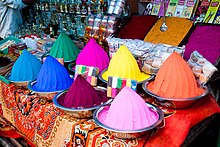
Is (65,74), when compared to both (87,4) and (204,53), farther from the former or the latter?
(87,4)

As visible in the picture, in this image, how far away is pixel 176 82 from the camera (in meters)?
1.19

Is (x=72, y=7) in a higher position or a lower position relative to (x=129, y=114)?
higher

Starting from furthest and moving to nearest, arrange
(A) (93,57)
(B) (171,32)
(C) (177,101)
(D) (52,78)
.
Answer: (B) (171,32) → (A) (93,57) → (D) (52,78) → (C) (177,101)

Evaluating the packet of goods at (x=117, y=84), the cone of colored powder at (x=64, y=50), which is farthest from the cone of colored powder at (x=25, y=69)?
the packet of goods at (x=117, y=84)

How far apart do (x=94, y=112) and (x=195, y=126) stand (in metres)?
0.51

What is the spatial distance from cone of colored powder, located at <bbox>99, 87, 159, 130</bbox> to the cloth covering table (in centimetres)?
8

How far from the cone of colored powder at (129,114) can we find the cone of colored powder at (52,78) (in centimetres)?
45

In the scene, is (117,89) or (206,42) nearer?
(117,89)

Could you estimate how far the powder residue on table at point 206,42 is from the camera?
1680mm

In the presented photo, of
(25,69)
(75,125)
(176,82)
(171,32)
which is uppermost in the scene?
(171,32)

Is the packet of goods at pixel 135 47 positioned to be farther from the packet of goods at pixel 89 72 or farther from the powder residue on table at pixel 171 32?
the powder residue on table at pixel 171 32

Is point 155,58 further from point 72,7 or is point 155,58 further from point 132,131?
point 72,7

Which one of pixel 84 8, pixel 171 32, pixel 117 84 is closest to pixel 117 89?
pixel 117 84

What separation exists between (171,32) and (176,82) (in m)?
0.92
